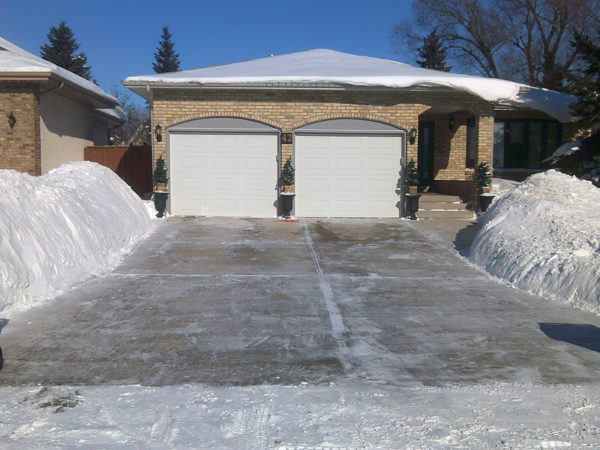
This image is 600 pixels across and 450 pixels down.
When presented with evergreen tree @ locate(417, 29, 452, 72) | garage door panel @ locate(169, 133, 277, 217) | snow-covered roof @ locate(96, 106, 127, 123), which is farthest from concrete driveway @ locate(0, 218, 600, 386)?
evergreen tree @ locate(417, 29, 452, 72)

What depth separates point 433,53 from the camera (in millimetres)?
38406

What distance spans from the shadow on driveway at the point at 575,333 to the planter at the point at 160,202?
35.2ft

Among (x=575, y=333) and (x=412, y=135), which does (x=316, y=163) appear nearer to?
(x=412, y=135)

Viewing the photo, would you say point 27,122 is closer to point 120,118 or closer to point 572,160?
point 120,118

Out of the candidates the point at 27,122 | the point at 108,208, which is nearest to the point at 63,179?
the point at 108,208

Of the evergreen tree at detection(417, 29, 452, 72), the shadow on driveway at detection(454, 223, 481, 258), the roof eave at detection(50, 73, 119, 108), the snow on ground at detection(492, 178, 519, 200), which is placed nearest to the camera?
the shadow on driveway at detection(454, 223, 481, 258)

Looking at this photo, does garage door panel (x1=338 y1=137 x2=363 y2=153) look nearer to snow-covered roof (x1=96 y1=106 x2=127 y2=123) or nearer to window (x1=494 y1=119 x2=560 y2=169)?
window (x1=494 y1=119 x2=560 y2=169)

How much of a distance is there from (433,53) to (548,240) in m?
31.9

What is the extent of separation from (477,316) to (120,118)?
64.2 feet

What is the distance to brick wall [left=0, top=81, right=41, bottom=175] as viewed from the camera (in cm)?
1496

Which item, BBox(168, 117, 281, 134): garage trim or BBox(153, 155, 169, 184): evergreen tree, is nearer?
BBox(153, 155, 169, 184): evergreen tree

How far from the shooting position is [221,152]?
15.6 metres

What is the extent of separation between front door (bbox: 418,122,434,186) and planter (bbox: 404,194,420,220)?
432 cm

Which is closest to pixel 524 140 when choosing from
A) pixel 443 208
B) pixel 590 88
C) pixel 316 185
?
pixel 443 208
